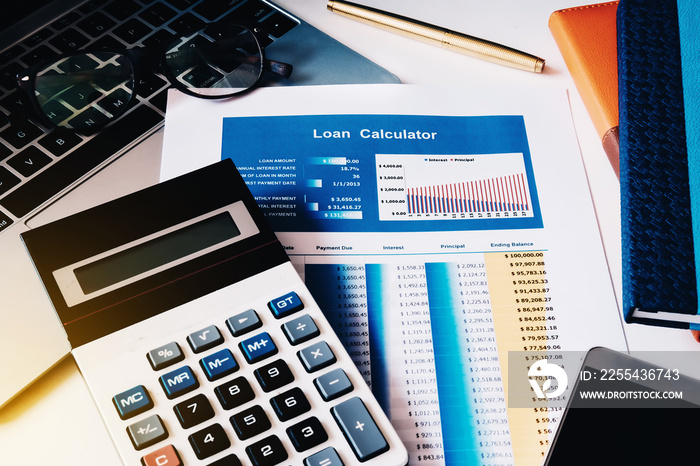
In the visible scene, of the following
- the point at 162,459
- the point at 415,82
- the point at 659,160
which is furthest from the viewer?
the point at 415,82

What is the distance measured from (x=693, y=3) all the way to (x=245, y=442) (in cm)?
45

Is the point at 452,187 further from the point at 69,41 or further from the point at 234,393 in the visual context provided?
the point at 69,41

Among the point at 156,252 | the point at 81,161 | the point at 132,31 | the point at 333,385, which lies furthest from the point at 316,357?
the point at 132,31

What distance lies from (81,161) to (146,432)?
23cm

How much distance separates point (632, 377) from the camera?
360 millimetres

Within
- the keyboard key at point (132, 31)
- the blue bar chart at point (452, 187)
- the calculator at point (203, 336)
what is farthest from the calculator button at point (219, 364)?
the keyboard key at point (132, 31)

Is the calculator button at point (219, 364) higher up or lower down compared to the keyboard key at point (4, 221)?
lower down

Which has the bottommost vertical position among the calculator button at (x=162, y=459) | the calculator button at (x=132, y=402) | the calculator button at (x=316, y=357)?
the calculator button at (x=162, y=459)

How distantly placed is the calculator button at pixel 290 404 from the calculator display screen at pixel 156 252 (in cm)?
11

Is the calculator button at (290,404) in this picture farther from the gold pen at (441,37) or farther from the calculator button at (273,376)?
the gold pen at (441,37)

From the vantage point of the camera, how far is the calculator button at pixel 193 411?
33 cm

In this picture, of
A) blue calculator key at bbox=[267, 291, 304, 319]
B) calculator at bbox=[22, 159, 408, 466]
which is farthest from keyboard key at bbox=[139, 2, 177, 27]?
blue calculator key at bbox=[267, 291, 304, 319]

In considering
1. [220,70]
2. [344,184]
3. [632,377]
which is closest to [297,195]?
[344,184]

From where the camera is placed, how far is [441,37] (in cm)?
54
